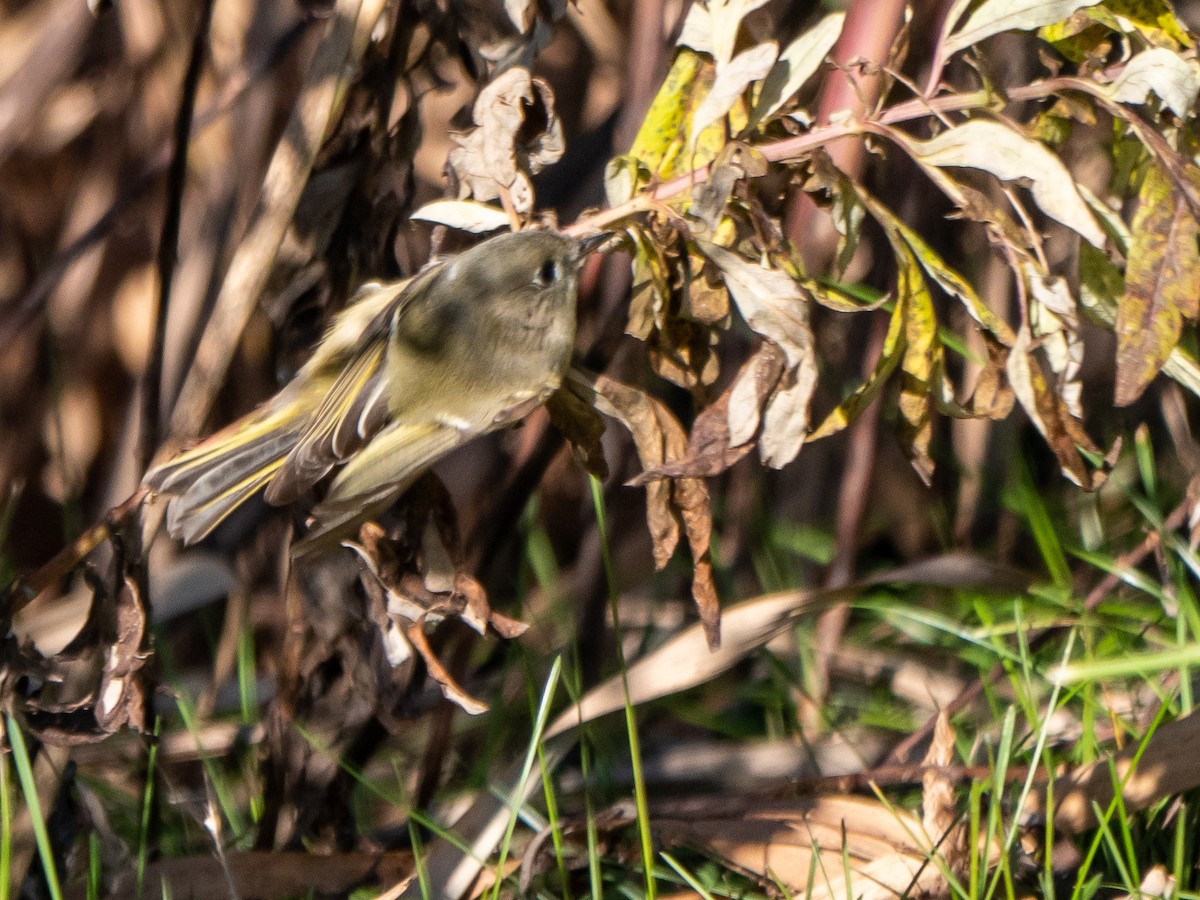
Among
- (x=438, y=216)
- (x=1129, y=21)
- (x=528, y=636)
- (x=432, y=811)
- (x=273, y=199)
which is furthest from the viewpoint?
(x=528, y=636)

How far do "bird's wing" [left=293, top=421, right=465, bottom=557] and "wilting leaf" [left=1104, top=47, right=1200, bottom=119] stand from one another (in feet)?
1.89

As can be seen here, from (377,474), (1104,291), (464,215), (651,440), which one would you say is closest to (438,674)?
(377,474)

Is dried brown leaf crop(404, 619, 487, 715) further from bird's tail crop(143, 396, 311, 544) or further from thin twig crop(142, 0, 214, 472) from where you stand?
thin twig crop(142, 0, 214, 472)

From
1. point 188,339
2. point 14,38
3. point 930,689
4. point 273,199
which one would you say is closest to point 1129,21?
point 273,199

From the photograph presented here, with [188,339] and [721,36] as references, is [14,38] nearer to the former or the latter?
[188,339]

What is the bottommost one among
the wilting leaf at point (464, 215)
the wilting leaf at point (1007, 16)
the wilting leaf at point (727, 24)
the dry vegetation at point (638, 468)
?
the dry vegetation at point (638, 468)

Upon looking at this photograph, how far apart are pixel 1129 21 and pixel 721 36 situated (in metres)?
0.28

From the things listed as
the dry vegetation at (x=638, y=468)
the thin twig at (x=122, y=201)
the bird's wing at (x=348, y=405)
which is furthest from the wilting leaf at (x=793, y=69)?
the thin twig at (x=122, y=201)

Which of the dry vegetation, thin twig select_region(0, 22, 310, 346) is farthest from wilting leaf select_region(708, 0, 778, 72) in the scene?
thin twig select_region(0, 22, 310, 346)

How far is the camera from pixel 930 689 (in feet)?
5.86

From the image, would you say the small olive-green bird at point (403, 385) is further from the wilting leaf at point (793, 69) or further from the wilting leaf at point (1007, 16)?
the wilting leaf at point (1007, 16)

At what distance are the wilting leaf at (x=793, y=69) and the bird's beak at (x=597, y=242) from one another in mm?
169

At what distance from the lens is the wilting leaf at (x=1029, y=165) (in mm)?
942

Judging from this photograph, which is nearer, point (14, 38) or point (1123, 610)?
point (1123, 610)
